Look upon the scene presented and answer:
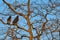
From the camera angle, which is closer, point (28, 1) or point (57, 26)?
point (28, 1)

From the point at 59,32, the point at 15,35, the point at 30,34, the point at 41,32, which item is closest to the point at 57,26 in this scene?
the point at 59,32

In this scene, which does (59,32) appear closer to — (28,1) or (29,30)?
(29,30)

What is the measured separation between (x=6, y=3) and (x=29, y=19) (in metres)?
1.19

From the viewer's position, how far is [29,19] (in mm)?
6566

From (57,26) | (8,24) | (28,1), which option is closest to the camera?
(8,24)

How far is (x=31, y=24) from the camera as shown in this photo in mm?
6695

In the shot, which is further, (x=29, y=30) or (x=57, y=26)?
(x=57, y=26)

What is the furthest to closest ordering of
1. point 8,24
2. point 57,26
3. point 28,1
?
point 57,26
point 28,1
point 8,24

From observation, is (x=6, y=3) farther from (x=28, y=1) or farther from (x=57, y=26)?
(x=57, y=26)

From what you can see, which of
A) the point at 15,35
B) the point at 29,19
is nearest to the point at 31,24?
the point at 29,19

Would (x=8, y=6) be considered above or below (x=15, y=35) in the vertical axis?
above

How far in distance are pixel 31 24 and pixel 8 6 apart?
1251 millimetres

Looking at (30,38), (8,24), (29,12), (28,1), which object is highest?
(28,1)

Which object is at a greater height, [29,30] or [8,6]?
[8,6]
